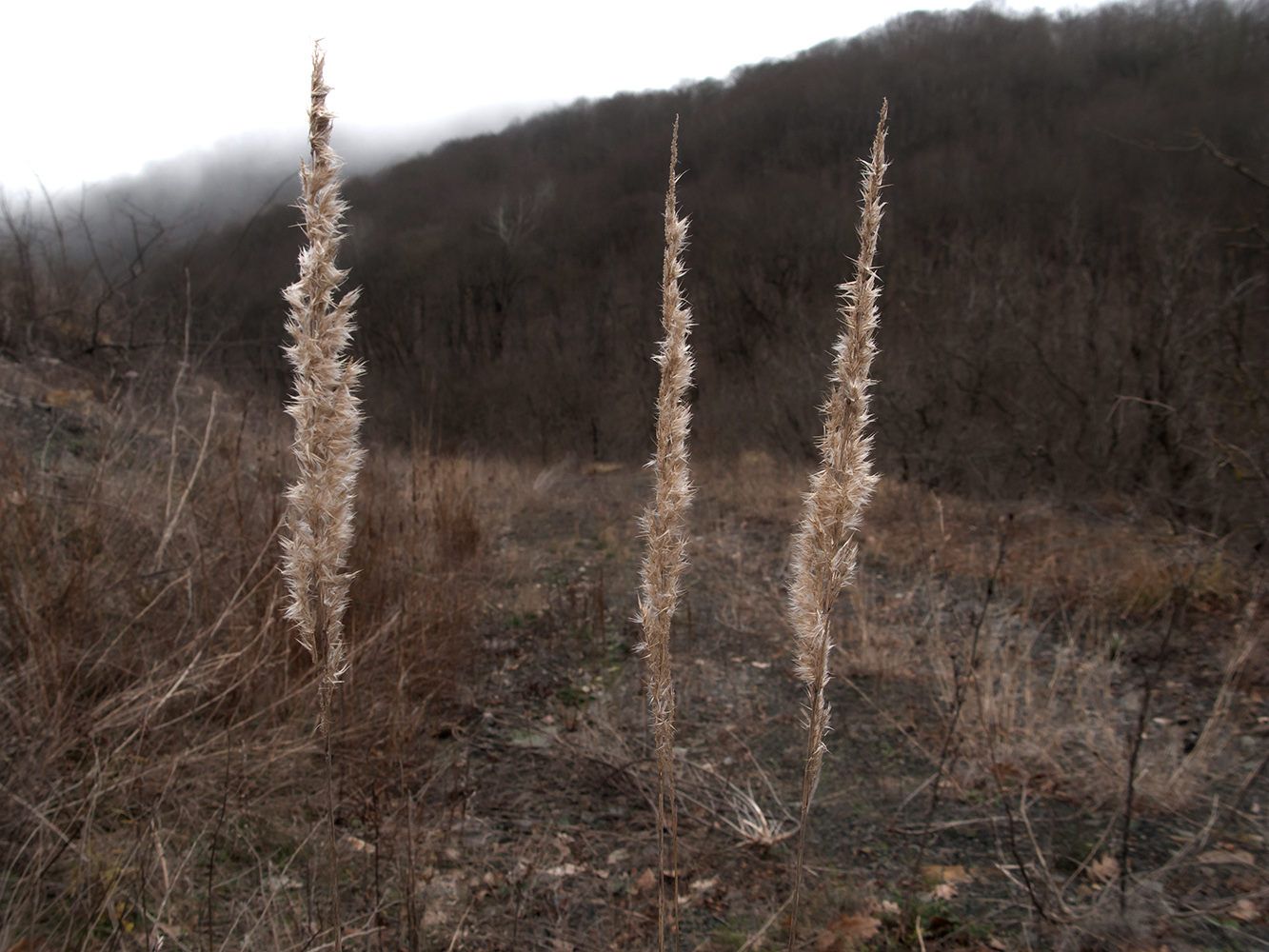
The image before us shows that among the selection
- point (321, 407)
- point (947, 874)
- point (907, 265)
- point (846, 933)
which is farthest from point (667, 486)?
point (907, 265)

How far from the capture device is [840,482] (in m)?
0.94

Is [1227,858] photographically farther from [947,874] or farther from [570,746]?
[570,746]

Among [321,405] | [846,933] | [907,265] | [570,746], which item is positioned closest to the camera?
[321,405]

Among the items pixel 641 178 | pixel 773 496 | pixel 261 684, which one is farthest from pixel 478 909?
pixel 641 178

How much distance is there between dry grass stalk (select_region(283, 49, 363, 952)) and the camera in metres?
0.80

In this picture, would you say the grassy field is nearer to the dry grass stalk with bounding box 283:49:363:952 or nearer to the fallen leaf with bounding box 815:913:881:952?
the fallen leaf with bounding box 815:913:881:952

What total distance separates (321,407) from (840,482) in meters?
0.67

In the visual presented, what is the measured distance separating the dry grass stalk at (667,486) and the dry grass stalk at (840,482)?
18cm

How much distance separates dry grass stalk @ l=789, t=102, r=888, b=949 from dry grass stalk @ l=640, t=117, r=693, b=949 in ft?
0.59

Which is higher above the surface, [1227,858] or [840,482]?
[840,482]

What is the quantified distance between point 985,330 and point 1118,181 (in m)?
18.8

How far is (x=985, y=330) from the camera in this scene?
1134 centimetres

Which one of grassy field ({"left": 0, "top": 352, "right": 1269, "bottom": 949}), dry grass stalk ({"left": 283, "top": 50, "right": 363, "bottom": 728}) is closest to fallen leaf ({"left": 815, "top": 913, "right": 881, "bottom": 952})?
grassy field ({"left": 0, "top": 352, "right": 1269, "bottom": 949})

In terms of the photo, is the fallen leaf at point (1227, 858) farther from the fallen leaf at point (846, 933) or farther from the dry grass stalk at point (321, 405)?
the dry grass stalk at point (321, 405)
